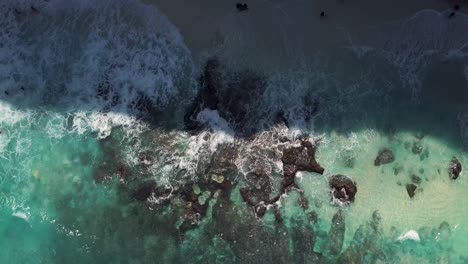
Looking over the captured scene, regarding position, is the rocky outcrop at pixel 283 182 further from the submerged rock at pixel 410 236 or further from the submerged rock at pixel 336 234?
the submerged rock at pixel 410 236

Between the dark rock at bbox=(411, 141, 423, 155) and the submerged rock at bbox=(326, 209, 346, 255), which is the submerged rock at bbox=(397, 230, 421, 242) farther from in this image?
the dark rock at bbox=(411, 141, 423, 155)

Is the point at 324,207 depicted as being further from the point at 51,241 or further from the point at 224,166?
the point at 51,241

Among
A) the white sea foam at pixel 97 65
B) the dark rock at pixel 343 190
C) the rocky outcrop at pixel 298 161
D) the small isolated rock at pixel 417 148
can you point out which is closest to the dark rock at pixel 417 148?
the small isolated rock at pixel 417 148

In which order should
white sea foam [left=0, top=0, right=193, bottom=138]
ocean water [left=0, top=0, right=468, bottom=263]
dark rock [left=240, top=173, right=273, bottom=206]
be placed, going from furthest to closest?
white sea foam [left=0, top=0, right=193, bottom=138] → dark rock [left=240, top=173, right=273, bottom=206] → ocean water [left=0, top=0, right=468, bottom=263]

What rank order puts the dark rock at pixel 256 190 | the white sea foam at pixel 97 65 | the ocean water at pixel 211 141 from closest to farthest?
the ocean water at pixel 211 141
the dark rock at pixel 256 190
the white sea foam at pixel 97 65

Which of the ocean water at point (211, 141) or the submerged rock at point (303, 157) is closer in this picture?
the ocean water at point (211, 141)

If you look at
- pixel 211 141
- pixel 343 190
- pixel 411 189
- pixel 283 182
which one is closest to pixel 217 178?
pixel 211 141

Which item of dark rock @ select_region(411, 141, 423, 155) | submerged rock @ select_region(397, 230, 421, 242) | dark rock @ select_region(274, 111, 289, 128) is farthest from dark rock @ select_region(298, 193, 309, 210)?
dark rock @ select_region(411, 141, 423, 155)

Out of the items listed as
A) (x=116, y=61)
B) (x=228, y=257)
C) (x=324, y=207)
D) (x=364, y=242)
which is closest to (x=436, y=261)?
(x=364, y=242)
